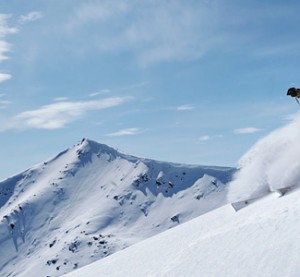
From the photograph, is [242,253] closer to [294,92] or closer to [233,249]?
[233,249]

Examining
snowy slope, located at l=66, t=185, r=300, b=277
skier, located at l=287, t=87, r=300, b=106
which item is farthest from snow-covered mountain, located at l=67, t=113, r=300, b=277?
skier, located at l=287, t=87, r=300, b=106

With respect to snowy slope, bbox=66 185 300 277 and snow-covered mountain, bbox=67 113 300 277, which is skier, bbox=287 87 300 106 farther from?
snowy slope, bbox=66 185 300 277

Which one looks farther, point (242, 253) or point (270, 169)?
point (270, 169)

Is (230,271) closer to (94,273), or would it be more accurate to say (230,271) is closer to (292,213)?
(292,213)

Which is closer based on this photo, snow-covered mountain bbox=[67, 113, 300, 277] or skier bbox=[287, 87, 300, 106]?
snow-covered mountain bbox=[67, 113, 300, 277]

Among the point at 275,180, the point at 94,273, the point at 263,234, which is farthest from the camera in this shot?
the point at 275,180

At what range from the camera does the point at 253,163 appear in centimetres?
4525

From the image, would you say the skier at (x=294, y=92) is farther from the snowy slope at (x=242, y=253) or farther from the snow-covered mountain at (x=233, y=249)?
the snowy slope at (x=242, y=253)

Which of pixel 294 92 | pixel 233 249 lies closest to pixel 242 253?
pixel 233 249

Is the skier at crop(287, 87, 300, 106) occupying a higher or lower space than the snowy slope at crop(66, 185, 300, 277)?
higher

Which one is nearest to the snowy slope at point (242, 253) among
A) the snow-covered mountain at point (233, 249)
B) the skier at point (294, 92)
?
the snow-covered mountain at point (233, 249)

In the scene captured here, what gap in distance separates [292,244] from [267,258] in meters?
1.04

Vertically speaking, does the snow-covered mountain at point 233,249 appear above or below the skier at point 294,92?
below

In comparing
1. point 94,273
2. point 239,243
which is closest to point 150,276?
point 239,243
